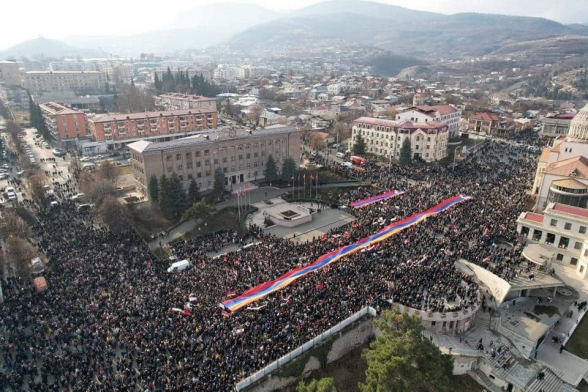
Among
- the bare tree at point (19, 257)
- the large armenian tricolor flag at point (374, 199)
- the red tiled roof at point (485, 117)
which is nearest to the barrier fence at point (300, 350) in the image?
the bare tree at point (19, 257)

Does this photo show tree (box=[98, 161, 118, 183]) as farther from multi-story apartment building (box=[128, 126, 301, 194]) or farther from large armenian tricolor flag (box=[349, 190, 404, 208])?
large armenian tricolor flag (box=[349, 190, 404, 208])

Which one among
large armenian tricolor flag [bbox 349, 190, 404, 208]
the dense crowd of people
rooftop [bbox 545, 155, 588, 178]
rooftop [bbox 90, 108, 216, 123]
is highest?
rooftop [bbox 545, 155, 588, 178]

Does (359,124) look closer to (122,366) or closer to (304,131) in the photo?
(304,131)

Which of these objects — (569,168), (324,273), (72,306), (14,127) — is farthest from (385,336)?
(14,127)

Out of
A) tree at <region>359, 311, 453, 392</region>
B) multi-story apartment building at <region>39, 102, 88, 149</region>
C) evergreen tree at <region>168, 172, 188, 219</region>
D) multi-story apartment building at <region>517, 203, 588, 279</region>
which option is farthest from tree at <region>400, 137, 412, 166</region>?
multi-story apartment building at <region>39, 102, 88, 149</region>

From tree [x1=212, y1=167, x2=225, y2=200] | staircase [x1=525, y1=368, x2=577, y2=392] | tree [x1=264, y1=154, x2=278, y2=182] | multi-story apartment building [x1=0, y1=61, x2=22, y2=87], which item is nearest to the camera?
staircase [x1=525, y1=368, x2=577, y2=392]

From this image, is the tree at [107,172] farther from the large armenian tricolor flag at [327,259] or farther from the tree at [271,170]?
the large armenian tricolor flag at [327,259]
